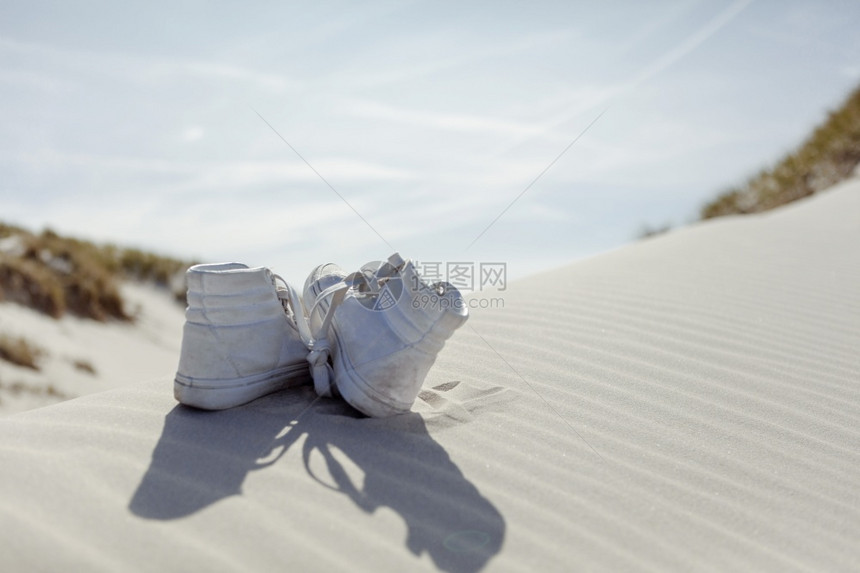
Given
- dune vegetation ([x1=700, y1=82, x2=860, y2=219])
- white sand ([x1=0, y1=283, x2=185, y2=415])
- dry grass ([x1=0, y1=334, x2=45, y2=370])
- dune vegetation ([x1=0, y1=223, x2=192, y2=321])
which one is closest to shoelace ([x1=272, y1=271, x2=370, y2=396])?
white sand ([x1=0, y1=283, x2=185, y2=415])

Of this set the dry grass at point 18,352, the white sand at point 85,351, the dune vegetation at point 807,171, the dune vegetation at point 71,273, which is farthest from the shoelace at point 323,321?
the dune vegetation at point 807,171

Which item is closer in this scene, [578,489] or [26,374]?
[578,489]

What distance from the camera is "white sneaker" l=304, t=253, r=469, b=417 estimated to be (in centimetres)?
249

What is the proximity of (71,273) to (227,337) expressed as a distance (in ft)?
23.8

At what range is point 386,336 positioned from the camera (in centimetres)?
253

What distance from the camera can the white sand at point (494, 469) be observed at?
1869 mm

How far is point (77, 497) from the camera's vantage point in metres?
1.96

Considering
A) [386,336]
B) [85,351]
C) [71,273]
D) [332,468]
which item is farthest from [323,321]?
[71,273]

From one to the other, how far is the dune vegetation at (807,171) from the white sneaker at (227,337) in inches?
486

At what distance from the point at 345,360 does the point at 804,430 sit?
73.7 inches

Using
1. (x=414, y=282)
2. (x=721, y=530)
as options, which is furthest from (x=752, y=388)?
(x=414, y=282)

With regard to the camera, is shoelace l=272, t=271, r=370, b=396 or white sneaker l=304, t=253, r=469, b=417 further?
shoelace l=272, t=271, r=370, b=396

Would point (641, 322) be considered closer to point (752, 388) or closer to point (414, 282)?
point (752, 388)

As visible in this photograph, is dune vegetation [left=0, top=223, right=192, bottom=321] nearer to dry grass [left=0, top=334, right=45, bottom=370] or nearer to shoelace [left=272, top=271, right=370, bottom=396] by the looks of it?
dry grass [left=0, top=334, right=45, bottom=370]
